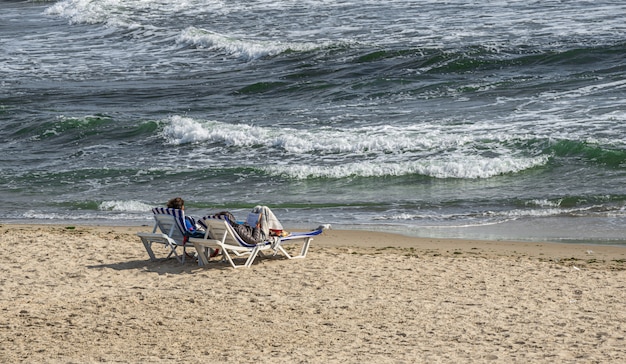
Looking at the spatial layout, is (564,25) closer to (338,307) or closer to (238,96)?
(238,96)

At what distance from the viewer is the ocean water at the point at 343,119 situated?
1436 centimetres

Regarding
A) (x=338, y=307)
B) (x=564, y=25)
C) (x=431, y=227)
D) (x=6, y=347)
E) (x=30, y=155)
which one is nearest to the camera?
(x=6, y=347)

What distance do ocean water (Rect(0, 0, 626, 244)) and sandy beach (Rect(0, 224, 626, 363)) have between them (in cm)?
193

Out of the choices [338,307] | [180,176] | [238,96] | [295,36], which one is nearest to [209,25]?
[295,36]

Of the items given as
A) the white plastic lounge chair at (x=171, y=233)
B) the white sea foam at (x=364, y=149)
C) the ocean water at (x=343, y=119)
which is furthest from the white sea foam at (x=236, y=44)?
the white plastic lounge chair at (x=171, y=233)

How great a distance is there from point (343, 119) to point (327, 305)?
11657 mm

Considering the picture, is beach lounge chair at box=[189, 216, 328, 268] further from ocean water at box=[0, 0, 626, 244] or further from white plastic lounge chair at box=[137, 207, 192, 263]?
ocean water at box=[0, 0, 626, 244]

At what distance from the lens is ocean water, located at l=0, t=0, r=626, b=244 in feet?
47.1

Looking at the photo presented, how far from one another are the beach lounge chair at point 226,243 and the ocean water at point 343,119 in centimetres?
243

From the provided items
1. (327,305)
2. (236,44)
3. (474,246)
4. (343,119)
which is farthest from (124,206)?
(236,44)

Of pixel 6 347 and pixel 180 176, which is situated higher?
pixel 6 347

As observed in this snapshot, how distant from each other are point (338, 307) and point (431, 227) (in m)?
4.26

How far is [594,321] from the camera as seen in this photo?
26.5 feet

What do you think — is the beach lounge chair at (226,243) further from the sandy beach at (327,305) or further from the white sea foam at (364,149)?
the white sea foam at (364,149)
